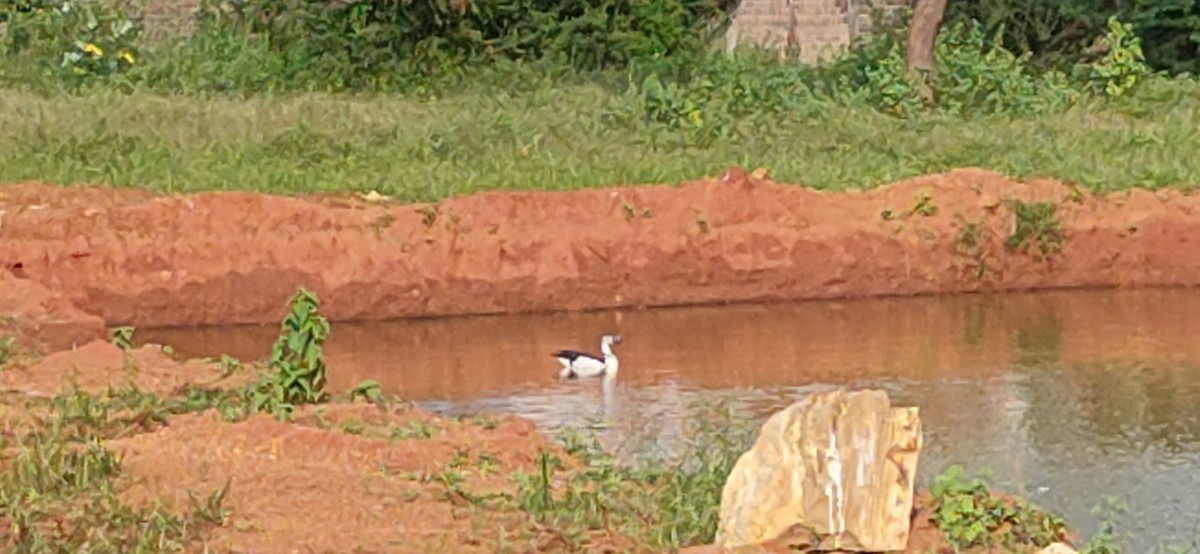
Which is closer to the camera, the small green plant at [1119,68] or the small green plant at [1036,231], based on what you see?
the small green plant at [1036,231]

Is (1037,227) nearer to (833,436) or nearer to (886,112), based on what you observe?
(886,112)

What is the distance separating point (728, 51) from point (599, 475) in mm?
11691

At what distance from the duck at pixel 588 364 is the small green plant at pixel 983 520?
405cm

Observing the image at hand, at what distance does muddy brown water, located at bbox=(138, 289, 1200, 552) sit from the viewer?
8797 millimetres

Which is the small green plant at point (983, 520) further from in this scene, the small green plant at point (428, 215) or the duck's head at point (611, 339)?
the small green plant at point (428, 215)

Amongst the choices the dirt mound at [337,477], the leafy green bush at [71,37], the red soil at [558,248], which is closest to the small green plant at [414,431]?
the dirt mound at [337,477]

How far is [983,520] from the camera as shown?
256 inches

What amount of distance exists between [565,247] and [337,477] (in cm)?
606

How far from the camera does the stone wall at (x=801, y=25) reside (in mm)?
18812

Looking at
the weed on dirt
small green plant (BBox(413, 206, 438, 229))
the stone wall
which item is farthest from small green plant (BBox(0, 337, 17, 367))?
the stone wall

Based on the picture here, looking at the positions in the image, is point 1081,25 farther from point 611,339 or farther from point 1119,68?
point 611,339

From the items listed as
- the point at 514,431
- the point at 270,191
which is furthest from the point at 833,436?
the point at 270,191

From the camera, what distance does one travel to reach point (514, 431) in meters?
8.17

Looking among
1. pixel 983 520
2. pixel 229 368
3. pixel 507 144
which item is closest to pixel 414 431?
pixel 229 368
